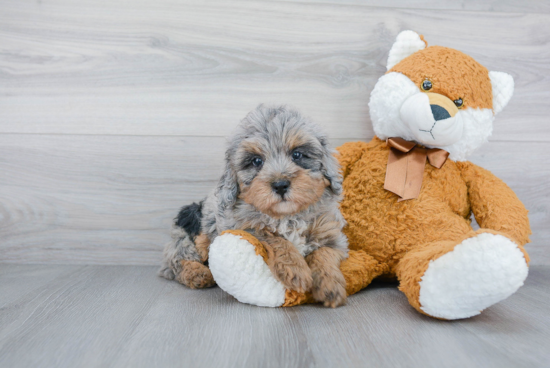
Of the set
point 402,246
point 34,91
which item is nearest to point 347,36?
point 402,246

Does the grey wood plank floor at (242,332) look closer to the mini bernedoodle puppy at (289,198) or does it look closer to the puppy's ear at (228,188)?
the mini bernedoodle puppy at (289,198)

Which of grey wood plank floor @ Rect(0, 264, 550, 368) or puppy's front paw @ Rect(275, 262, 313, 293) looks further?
puppy's front paw @ Rect(275, 262, 313, 293)

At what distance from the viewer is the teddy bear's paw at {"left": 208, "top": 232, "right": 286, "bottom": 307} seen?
1493 millimetres

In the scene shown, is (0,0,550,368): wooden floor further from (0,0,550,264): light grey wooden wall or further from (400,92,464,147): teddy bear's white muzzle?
(400,92,464,147): teddy bear's white muzzle

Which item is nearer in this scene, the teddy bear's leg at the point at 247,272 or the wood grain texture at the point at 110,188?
the teddy bear's leg at the point at 247,272

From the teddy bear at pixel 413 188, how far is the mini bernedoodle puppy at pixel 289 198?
100mm

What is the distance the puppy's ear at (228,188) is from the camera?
162 centimetres

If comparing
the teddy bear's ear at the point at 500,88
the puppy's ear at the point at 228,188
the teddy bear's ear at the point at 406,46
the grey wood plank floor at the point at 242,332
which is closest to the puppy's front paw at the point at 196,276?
the grey wood plank floor at the point at 242,332

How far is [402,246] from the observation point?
1729 millimetres

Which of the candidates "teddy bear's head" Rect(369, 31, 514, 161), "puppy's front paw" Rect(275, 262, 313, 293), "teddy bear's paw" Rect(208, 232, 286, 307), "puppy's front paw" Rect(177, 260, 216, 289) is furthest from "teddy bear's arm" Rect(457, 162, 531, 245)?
"puppy's front paw" Rect(177, 260, 216, 289)

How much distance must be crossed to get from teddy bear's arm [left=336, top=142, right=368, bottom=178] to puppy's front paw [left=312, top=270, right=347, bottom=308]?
1.81 feet

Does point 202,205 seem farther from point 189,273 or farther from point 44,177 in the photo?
point 44,177

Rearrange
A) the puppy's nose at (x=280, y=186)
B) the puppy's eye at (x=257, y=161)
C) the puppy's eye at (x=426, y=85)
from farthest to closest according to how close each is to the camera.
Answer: the puppy's eye at (x=426, y=85) → the puppy's eye at (x=257, y=161) → the puppy's nose at (x=280, y=186)

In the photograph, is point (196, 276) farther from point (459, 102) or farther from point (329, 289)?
point (459, 102)
